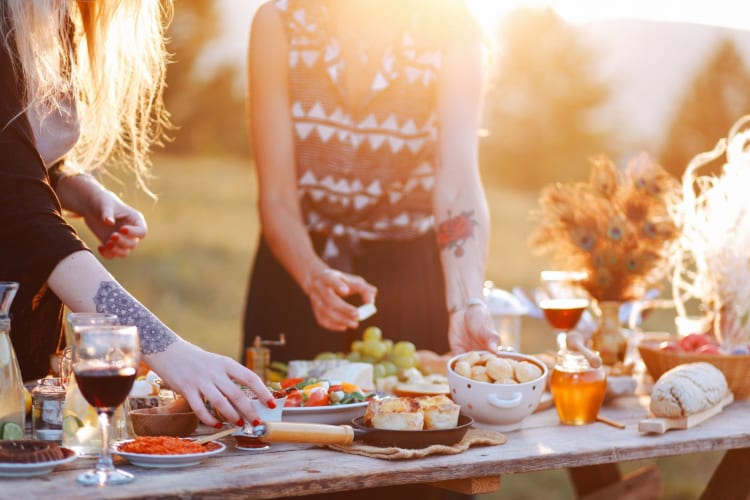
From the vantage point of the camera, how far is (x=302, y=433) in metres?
1.76

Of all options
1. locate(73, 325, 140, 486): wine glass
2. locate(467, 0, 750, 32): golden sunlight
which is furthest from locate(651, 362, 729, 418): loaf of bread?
locate(467, 0, 750, 32): golden sunlight

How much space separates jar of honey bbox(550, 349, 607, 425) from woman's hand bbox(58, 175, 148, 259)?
1068 mm

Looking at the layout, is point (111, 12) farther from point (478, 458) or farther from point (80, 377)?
point (478, 458)

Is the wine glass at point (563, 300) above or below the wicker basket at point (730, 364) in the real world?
above

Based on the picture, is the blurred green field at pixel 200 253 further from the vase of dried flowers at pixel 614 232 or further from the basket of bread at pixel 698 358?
the basket of bread at pixel 698 358

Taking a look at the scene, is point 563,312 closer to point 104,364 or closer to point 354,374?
point 354,374

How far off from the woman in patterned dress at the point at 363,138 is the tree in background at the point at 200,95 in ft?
28.6

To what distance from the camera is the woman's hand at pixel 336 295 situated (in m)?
2.56

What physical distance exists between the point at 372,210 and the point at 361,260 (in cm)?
20

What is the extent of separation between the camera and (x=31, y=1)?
1.97 metres

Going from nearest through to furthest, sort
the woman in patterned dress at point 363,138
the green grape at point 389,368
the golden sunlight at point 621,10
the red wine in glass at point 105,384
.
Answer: the red wine in glass at point 105,384, the green grape at point 389,368, the woman in patterned dress at point 363,138, the golden sunlight at point 621,10

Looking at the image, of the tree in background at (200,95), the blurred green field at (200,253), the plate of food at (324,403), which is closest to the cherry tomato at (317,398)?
the plate of food at (324,403)

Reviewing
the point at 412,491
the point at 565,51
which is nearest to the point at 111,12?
the point at 412,491

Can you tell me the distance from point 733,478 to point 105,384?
173 cm
